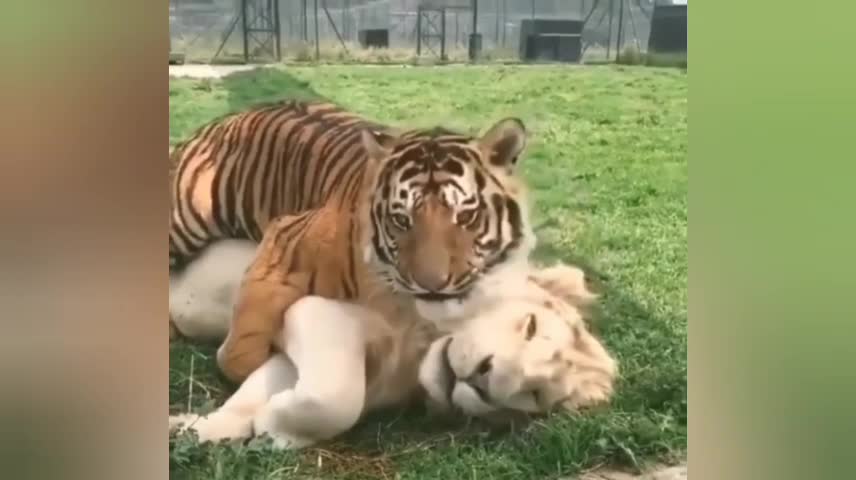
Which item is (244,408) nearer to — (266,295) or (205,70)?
(266,295)

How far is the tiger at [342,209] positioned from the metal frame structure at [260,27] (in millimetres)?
59

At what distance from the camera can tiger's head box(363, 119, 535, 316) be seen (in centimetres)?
92

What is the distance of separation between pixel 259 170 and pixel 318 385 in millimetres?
233

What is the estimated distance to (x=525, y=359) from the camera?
0.92 metres

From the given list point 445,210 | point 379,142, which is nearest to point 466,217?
point 445,210

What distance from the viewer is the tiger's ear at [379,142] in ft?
3.11

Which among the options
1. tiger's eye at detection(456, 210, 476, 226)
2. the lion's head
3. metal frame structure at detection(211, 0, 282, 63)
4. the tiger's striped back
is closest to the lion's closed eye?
the lion's head

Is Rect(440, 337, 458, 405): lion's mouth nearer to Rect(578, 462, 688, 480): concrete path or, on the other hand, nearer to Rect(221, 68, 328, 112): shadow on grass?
Rect(578, 462, 688, 480): concrete path

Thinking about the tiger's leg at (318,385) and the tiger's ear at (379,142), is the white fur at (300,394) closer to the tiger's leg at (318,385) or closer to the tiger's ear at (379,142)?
the tiger's leg at (318,385)

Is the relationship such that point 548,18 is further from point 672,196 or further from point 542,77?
point 672,196

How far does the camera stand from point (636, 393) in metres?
Answer: 0.93

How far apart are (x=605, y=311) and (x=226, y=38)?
489 mm
